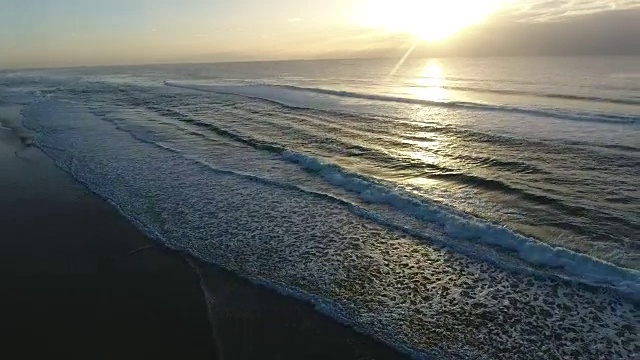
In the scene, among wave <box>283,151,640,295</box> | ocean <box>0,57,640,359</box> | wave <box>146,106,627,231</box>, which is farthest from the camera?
wave <box>146,106,627,231</box>

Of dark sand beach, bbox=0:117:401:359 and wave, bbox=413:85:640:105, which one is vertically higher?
wave, bbox=413:85:640:105

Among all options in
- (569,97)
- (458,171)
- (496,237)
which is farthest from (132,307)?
(569,97)

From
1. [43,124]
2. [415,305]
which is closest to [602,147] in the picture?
[415,305]

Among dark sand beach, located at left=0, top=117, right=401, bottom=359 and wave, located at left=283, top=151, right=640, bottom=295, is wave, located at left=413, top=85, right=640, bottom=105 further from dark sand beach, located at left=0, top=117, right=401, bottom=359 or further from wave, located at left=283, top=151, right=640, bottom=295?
dark sand beach, located at left=0, top=117, right=401, bottom=359

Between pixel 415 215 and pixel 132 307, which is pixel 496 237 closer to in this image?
pixel 415 215

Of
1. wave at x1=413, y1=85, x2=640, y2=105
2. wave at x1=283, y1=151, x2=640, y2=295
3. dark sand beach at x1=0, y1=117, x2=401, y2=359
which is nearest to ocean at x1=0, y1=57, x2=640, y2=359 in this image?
wave at x1=283, y1=151, x2=640, y2=295

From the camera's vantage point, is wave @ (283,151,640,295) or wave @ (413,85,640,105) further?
wave @ (413,85,640,105)

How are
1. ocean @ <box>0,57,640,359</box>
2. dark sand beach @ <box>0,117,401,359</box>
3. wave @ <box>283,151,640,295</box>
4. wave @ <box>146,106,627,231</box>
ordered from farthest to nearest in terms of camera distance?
wave @ <box>146,106,627,231</box> → wave @ <box>283,151,640,295</box> → ocean @ <box>0,57,640,359</box> → dark sand beach @ <box>0,117,401,359</box>
